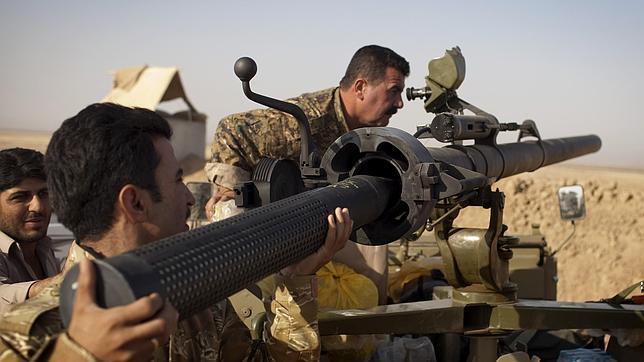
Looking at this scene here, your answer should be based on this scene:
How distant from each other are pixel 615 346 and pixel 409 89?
1572 mm

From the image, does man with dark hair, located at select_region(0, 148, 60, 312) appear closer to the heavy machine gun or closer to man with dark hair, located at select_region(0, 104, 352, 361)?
the heavy machine gun

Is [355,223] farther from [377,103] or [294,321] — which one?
[377,103]

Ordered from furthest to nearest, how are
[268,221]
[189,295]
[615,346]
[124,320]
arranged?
[615,346], [268,221], [189,295], [124,320]

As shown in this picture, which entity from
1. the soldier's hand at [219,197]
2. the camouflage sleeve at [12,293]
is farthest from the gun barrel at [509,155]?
the camouflage sleeve at [12,293]

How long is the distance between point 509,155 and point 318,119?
1191 millimetres

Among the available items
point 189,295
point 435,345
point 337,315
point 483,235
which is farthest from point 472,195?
point 189,295

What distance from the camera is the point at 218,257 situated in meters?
1.55

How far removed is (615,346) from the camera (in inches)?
141

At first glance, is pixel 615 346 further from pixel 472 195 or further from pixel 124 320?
pixel 124 320

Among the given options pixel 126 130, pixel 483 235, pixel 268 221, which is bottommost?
pixel 483 235

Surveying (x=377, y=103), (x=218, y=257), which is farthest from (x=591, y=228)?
(x=218, y=257)

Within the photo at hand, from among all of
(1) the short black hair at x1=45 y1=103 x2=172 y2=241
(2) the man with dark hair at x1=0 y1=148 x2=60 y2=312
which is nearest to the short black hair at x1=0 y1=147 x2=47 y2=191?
(2) the man with dark hair at x1=0 y1=148 x2=60 y2=312

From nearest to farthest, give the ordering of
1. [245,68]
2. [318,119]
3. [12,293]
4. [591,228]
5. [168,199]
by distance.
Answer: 1. [168,199]
2. [245,68]
3. [12,293]
4. [318,119]
5. [591,228]

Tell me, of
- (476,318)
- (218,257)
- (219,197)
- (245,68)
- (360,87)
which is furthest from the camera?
(360,87)
